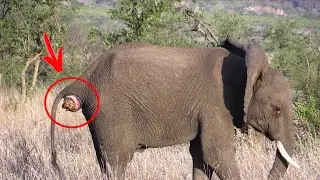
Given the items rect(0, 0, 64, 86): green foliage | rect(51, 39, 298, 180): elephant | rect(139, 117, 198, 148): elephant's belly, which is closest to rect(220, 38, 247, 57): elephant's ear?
rect(51, 39, 298, 180): elephant

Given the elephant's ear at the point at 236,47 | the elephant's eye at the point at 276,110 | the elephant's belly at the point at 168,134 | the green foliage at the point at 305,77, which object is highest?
the elephant's ear at the point at 236,47

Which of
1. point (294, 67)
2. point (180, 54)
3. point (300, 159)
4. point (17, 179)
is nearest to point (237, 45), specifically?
point (180, 54)

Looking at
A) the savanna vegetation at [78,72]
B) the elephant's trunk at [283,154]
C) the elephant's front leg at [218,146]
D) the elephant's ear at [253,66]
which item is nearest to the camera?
the elephant's ear at [253,66]

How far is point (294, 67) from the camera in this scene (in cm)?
1214

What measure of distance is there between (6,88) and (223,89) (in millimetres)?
9762

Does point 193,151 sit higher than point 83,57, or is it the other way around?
point 193,151

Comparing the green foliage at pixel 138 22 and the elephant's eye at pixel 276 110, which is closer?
the elephant's eye at pixel 276 110

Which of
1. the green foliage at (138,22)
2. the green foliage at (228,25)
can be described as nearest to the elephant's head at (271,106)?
the green foliage at (138,22)

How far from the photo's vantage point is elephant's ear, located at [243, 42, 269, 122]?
5.75m

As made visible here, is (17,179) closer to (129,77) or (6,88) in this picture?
(129,77)

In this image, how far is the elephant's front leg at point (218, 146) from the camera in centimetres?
595

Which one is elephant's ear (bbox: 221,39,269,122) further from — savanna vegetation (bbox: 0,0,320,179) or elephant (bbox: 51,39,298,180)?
savanna vegetation (bbox: 0,0,320,179)

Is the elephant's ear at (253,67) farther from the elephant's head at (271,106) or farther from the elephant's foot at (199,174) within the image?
the elephant's foot at (199,174)

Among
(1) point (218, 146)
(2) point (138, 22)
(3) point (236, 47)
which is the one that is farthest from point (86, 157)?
(2) point (138, 22)
